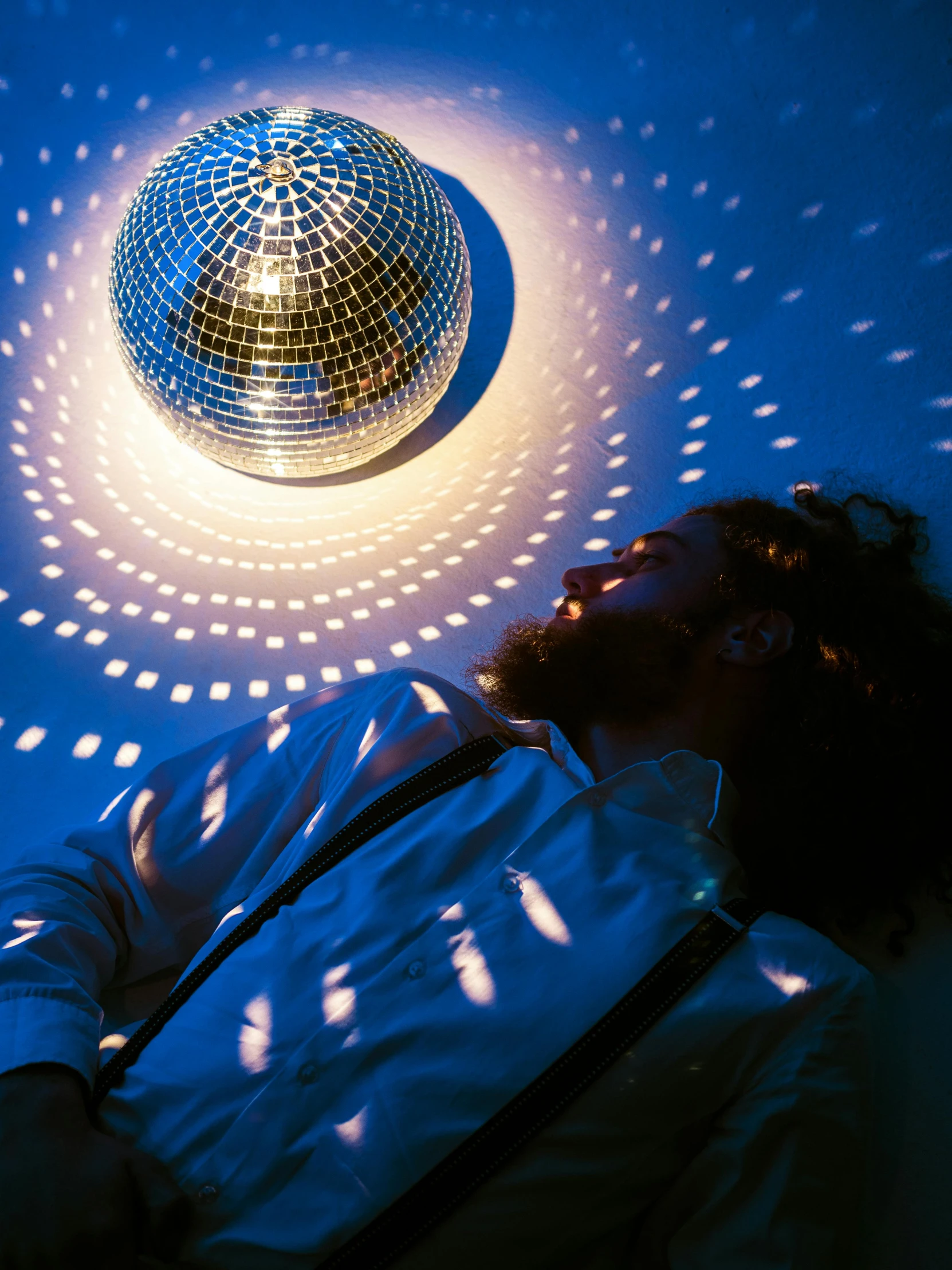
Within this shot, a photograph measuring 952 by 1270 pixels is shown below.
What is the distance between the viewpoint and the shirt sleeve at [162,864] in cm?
94

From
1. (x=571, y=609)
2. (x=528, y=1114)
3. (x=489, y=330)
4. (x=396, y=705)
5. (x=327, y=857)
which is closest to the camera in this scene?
(x=528, y=1114)

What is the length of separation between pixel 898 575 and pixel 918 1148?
2.51 feet

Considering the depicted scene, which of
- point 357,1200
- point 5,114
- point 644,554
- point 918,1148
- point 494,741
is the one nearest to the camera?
point 357,1200

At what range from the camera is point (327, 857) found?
102 cm

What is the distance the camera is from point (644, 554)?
1278 mm

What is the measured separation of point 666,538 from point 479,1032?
75cm

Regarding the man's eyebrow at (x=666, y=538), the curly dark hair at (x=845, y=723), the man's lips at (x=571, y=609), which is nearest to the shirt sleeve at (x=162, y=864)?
the man's lips at (x=571, y=609)

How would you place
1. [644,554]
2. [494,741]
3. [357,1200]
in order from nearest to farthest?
1. [357,1200]
2. [494,741]
3. [644,554]

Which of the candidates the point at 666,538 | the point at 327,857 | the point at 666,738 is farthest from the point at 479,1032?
the point at 666,538

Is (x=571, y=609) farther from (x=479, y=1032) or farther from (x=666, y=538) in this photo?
(x=479, y=1032)

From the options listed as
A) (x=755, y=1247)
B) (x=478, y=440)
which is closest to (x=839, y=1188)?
(x=755, y=1247)

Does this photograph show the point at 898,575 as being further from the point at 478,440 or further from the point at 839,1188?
the point at 839,1188

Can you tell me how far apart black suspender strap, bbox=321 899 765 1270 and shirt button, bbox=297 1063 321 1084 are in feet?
0.44

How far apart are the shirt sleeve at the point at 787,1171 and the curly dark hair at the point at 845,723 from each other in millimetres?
264
